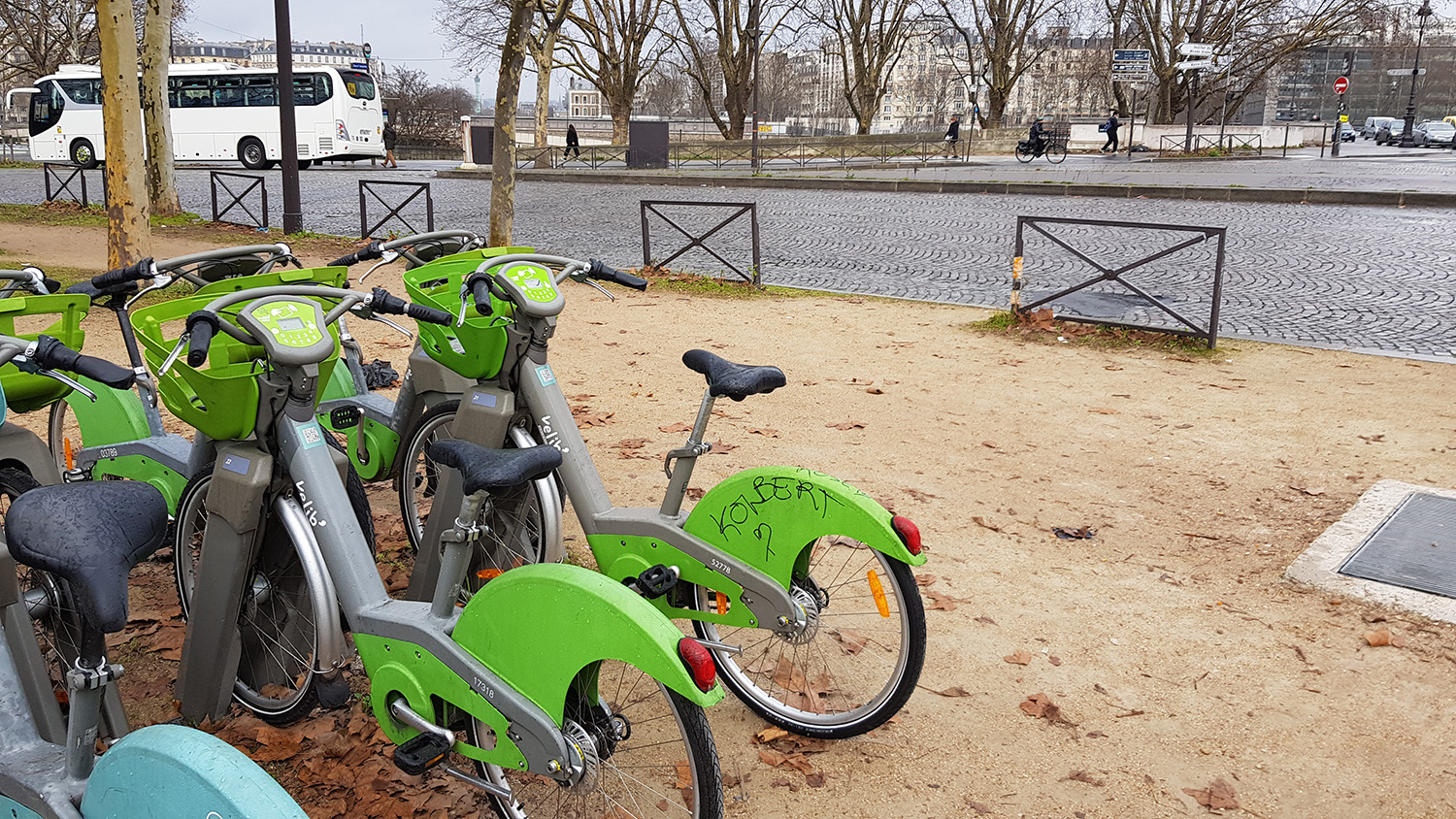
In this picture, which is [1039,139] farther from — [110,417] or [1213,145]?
[110,417]

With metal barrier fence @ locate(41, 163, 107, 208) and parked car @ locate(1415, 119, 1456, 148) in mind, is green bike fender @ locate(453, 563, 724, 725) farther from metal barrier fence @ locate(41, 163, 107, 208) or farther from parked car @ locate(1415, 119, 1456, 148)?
parked car @ locate(1415, 119, 1456, 148)

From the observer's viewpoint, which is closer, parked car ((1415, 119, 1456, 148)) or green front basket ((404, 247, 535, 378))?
green front basket ((404, 247, 535, 378))

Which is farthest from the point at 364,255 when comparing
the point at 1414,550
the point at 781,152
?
the point at 781,152

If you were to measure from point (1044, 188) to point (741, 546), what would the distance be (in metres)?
19.5

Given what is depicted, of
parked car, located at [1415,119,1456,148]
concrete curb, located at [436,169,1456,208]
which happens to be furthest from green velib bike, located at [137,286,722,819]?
parked car, located at [1415,119,1456,148]

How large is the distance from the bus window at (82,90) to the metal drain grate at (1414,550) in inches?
1329

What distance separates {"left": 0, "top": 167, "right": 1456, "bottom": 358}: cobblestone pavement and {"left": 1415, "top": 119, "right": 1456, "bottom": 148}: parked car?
32626mm

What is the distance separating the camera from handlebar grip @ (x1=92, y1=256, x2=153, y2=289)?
123 inches

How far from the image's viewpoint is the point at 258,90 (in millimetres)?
30219

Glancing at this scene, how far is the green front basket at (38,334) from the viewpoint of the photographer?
317cm

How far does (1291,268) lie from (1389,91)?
7481 centimetres

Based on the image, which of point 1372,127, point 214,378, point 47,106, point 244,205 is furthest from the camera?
point 1372,127

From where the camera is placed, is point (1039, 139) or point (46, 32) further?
point (46, 32)

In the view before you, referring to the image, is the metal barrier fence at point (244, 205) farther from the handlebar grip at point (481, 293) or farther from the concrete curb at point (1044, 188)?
the handlebar grip at point (481, 293)
